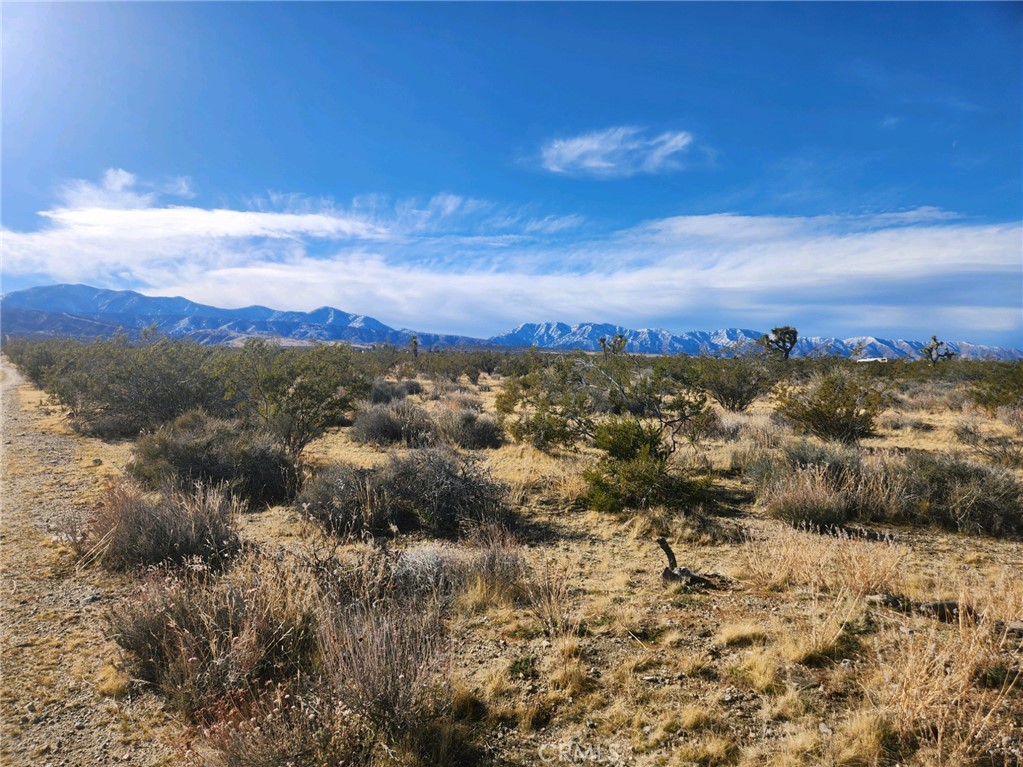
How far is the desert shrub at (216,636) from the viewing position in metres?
3.50

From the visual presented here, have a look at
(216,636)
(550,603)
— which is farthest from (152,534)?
(550,603)

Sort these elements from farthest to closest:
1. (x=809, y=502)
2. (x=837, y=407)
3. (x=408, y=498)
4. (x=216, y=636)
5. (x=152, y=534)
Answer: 1. (x=837, y=407)
2. (x=408, y=498)
3. (x=809, y=502)
4. (x=152, y=534)
5. (x=216, y=636)

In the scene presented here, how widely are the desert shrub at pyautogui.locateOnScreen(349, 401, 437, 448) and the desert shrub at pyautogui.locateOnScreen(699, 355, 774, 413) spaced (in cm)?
980

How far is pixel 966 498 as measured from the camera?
7.22 meters

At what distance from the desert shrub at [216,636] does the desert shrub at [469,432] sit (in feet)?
31.1

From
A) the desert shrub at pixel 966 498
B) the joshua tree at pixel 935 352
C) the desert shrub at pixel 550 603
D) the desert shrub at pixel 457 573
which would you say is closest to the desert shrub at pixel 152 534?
the desert shrub at pixel 457 573

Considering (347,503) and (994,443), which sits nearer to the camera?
(347,503)

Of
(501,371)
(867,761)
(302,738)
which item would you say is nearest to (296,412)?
(302,738)

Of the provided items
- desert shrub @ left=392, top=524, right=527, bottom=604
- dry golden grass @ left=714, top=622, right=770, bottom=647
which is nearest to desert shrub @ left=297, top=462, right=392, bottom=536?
desert shrub @ left=392, top=524, right=527, bottom=604

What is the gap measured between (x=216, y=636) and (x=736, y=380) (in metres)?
17.4

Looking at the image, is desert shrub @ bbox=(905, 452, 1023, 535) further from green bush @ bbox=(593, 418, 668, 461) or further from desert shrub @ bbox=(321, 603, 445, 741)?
desert shrub @ bbox=(321, 603, 445, 741)

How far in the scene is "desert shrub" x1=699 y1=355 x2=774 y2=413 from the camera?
17.2 meters

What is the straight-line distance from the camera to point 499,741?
3217 millimetres

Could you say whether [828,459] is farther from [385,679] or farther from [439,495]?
[385,679]
